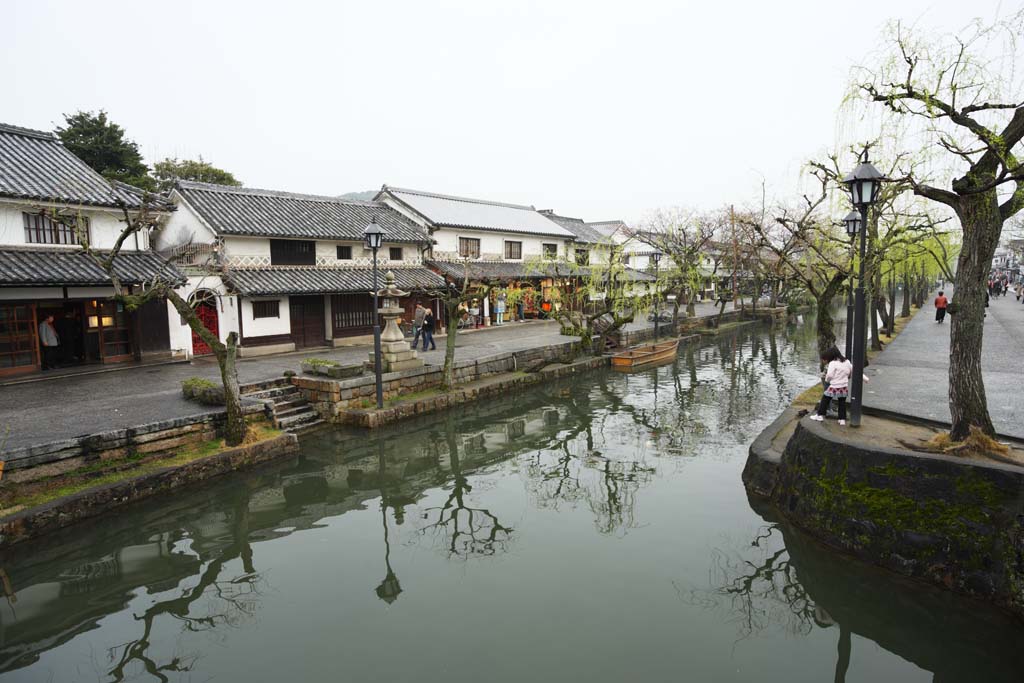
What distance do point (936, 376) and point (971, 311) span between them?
8807 millimetres

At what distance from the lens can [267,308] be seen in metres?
23.2

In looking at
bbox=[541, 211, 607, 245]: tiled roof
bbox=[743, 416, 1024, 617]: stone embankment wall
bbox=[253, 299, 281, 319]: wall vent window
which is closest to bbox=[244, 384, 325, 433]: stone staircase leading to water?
bbox=[253, 299, 281, 319]: wall vent window

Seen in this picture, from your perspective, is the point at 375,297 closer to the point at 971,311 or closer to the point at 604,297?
the point at 604,297

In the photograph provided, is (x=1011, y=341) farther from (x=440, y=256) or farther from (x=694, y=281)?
(x=440, y=256)

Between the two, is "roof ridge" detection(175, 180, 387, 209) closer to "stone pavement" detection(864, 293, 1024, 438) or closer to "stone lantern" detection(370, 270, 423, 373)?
"stone lantern" detection(370, 270, 423, 373)

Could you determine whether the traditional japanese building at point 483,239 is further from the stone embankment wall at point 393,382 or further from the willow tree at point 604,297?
the stone embankment wall at point 393,382

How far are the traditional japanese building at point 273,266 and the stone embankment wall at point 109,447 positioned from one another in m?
8.48

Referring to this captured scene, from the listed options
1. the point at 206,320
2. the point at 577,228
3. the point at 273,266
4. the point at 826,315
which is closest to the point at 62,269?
the point at 206,320

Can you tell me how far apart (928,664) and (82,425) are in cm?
1550

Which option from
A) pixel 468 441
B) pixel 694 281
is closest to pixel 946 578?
pixel 468 441

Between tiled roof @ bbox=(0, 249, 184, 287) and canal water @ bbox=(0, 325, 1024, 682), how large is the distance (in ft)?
31.8

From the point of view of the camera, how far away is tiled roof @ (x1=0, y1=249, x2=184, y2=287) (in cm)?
1655

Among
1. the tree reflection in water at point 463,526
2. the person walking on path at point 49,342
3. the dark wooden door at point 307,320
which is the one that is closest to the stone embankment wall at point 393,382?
the tree reflection in water at point 463,526

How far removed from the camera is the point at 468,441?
51.6 ft
